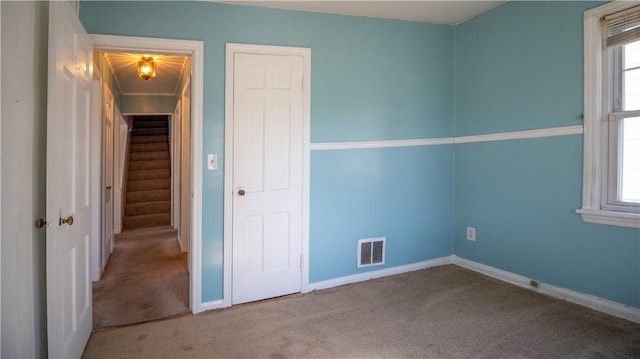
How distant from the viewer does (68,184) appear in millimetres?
2023

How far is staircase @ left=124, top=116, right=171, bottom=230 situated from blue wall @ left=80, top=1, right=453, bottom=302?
4673 millimetres

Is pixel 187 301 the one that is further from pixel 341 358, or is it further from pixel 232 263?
pixel 341 358

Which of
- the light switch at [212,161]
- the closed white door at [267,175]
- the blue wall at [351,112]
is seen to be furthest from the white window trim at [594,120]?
the light switch at [212,161]

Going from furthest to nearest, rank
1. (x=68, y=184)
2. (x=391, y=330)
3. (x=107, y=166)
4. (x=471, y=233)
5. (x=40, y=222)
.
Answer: (x=107, y=166)
(x=471, y=233)
(x=391, y=330)
(x=68, y=184)
(x=40, y=222)

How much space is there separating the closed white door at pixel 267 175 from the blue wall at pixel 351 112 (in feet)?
0.44

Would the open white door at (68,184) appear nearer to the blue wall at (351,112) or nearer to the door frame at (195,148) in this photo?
the door frame at (195,148)

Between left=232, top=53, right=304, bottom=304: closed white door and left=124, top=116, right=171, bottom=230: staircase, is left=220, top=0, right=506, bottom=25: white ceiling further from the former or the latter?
left=124, top=116, right=171, bottom=230: staircase

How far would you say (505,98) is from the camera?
3.38m

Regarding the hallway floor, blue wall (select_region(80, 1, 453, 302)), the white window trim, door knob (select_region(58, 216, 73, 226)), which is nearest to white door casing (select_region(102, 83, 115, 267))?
the hallway floor

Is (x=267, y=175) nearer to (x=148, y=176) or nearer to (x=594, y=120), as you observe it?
(x=594, y=120)

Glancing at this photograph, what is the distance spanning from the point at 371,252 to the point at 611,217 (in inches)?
71.8

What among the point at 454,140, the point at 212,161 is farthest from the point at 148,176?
the point at 454,140

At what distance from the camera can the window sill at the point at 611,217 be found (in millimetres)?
2537

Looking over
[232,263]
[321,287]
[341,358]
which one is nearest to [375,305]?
[321,287]
